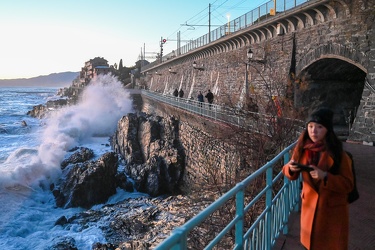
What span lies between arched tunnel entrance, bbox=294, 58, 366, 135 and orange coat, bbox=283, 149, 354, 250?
36.5 ft

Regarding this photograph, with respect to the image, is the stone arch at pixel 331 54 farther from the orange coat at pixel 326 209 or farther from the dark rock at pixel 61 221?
the dark rock at pixel 61 221

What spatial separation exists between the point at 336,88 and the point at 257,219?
1306 cm

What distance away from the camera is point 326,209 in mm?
2588

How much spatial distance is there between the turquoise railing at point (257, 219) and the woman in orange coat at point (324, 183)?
52 cm

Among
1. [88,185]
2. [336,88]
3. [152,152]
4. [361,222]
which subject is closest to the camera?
[361,222]

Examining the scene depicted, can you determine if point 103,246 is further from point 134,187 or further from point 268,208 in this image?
point 268,208

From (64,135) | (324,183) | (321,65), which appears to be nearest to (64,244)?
(324,183)

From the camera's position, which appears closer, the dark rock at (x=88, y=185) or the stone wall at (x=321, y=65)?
the stone wall at (x=321, y=65)

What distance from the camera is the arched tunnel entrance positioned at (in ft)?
44.4

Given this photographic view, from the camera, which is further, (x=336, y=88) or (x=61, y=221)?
(x=336, y=88)

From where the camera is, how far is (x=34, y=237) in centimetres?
1234

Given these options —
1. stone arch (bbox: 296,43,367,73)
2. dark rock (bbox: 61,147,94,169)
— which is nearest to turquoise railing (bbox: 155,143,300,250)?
stone arch (bbox: 296,43,367,73)

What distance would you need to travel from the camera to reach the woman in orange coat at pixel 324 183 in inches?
98.0

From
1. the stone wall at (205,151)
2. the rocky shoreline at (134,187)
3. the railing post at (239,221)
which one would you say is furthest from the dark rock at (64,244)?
the railing post at (239,221)
